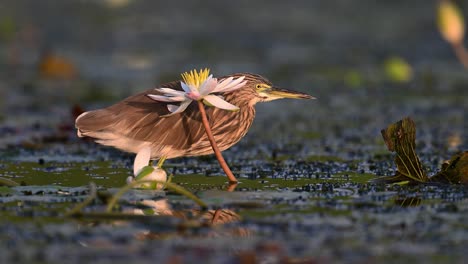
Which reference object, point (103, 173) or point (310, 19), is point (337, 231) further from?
point (310, 19)

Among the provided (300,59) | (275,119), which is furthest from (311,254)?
(300,59)

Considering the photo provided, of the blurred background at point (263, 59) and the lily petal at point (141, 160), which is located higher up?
the blurred background at point (263, 59)

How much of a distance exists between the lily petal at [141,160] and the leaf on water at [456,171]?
7.30 ft

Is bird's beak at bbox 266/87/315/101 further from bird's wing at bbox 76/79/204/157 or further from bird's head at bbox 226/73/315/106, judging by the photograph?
bird's wing at bbox 76/79/204/157

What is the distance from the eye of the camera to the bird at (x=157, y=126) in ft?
23.7

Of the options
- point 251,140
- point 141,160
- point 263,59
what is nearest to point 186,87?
point 141,160

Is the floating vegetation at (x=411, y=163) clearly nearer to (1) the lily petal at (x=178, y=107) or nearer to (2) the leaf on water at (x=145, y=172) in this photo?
(1) the lily petal at (x=178, y=107)

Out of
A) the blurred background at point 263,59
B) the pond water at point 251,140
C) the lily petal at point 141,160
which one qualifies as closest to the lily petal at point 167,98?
the lily petal at point 141,160

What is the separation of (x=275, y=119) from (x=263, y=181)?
4.38 m

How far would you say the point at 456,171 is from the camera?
7.04 meters

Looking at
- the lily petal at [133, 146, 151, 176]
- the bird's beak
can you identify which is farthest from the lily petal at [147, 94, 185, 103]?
the bird's beak

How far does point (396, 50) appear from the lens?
17453 millimetres

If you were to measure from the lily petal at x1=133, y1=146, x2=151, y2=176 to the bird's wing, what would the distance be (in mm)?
510

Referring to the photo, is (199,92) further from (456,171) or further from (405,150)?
(456,171)
